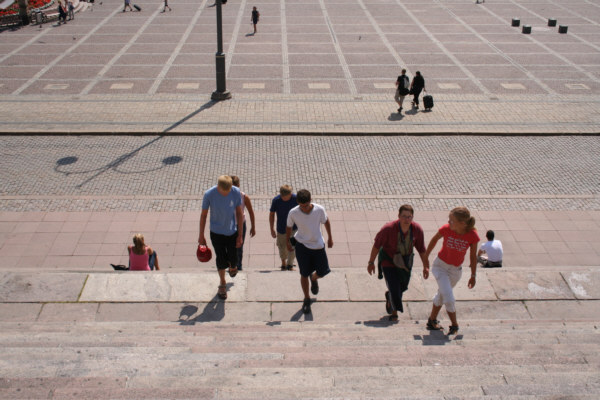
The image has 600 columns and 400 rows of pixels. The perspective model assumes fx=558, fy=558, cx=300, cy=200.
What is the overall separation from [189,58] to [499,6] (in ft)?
58.9

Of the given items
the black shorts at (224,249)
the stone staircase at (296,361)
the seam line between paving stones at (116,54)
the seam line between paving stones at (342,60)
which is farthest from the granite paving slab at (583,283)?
the seam line between paving stones at (116,54)

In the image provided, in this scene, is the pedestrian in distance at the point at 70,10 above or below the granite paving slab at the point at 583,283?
above

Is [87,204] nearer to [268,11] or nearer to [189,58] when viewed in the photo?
[189,58]

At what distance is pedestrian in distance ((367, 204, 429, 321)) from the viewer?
586 centimetres

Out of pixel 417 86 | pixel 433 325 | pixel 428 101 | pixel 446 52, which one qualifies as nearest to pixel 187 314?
pixel 433 325

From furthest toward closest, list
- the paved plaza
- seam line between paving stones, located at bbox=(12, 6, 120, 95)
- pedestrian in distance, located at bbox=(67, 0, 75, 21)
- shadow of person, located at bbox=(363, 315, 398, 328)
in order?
1. pedestrian in distance, located at bbox=(67, 0, 75, 21)
2. seam line between paving stones, located at bbox=(12, 6, 120, 95)
3. shadow of person, located at bbox=(363, 315, 398, 328)
4. the paved plaza

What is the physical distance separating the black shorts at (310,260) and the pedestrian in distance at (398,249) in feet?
2.02

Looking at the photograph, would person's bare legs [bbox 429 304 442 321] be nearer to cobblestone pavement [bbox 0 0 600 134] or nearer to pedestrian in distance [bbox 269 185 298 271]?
pedestrian in distance [bbox 269 185 298 271]

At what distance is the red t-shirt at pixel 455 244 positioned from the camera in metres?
5.67

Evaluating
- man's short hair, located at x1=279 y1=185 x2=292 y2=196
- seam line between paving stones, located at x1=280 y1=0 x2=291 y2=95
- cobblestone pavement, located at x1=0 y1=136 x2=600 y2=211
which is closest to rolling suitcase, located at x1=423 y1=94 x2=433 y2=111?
cobblestone pavement, located at x1=0 y1=136 x2=600 y2=211

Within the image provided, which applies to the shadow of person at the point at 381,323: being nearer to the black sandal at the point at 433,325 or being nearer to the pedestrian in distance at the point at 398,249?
the pedestrian in distance at the point at 398,249

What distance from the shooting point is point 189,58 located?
20578 mm

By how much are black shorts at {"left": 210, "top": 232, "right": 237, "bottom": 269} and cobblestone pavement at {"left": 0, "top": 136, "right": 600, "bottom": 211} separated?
12.0 ft

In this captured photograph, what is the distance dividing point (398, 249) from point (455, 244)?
0.60 m
